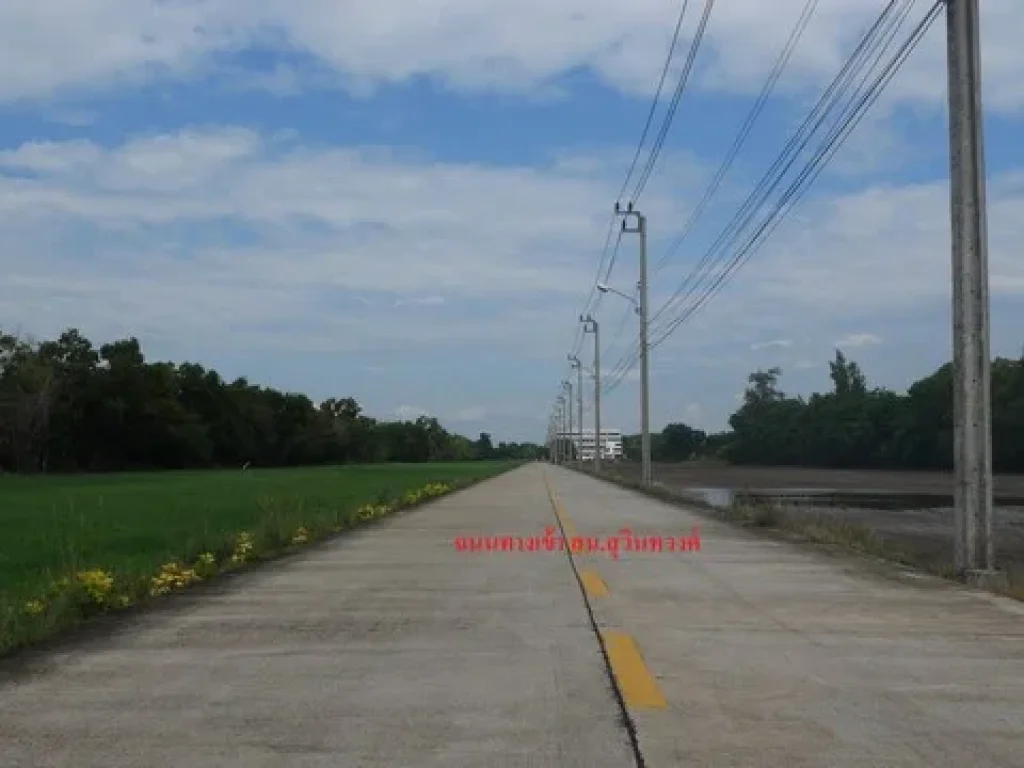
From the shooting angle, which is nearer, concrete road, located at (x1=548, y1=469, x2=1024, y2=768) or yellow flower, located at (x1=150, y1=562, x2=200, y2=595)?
concrete road, located at (x1=548, y1=469, x2=1024, y2=768)

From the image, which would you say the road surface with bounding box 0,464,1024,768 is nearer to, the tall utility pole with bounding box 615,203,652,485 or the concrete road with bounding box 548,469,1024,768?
the concrete road with bounding box 548,469,1024,768

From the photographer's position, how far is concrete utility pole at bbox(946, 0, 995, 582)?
1347 cm

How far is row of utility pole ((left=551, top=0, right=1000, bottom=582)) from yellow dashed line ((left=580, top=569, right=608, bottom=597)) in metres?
4.02

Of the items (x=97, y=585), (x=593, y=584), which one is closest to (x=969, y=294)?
(x=593, y=584)

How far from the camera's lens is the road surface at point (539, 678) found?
6.13 meters

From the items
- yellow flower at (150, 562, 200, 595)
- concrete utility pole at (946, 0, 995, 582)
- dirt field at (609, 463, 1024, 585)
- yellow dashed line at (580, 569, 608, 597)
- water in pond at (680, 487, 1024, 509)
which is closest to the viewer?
yellow dashed line at (580, 569, 608, 597)

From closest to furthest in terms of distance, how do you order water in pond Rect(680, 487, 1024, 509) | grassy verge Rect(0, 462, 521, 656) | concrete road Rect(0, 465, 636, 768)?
concrete road Rect(0, 465, 636, 768)
grassy verge Rect(0, 462, 521, 656)
water in pond Rect(680, 487, 1024, 509)

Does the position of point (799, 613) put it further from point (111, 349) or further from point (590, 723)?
point (111, 349)

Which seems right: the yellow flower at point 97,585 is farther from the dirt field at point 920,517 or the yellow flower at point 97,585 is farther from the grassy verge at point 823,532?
the dirt field at point 920,517

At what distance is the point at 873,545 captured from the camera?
730 inches

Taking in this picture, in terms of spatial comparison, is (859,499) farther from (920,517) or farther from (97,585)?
(97,585)

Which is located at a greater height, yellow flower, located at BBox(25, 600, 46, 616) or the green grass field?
yellow flower, located at BBox(25, 600, 46, 616)

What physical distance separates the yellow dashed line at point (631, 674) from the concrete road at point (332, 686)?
113mm

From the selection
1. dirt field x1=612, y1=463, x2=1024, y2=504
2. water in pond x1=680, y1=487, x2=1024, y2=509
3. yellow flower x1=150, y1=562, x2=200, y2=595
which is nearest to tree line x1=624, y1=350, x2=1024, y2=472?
dirt field x1=612, y1=463, x2=1024, y2=504
